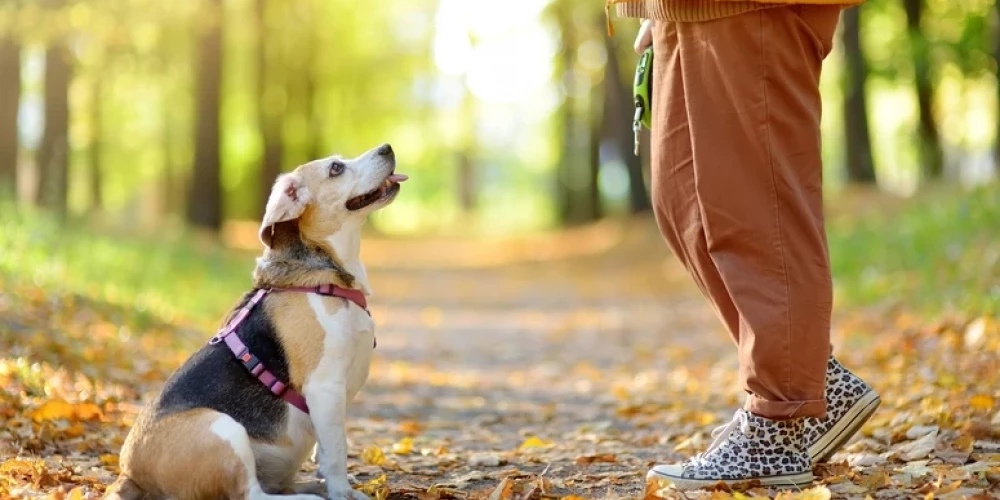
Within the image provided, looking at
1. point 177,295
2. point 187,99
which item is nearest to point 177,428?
point 177,295

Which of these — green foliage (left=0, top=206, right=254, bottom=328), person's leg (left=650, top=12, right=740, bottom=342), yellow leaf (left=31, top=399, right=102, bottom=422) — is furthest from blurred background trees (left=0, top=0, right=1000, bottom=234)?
person's leg (left=650, top=12, right=740, bottom=342)

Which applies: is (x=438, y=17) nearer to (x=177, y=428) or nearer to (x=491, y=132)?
(x=177, y=428)

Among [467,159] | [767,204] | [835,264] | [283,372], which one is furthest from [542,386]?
[467,159]

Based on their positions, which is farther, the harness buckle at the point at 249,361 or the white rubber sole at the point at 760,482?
the harness buckle at the point at 249,361

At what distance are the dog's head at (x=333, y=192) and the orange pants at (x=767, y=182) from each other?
→ 4.98 ft

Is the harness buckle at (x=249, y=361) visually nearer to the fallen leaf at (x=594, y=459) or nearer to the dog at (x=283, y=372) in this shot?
the dog at (x=283, y=372)

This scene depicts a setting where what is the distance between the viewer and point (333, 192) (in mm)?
4969

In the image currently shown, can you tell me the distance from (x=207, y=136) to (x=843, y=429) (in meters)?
19.8

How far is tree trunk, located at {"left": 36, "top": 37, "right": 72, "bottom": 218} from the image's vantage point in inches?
732

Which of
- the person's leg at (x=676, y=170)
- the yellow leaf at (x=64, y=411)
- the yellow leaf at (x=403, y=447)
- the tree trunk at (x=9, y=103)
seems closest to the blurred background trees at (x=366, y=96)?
the tree trunk at (x=9, y=103)

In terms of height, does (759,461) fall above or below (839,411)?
below

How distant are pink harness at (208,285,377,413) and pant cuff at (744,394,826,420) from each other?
186 centimetres

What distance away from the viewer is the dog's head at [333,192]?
487 cm

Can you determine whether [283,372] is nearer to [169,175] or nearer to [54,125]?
[54,125]
